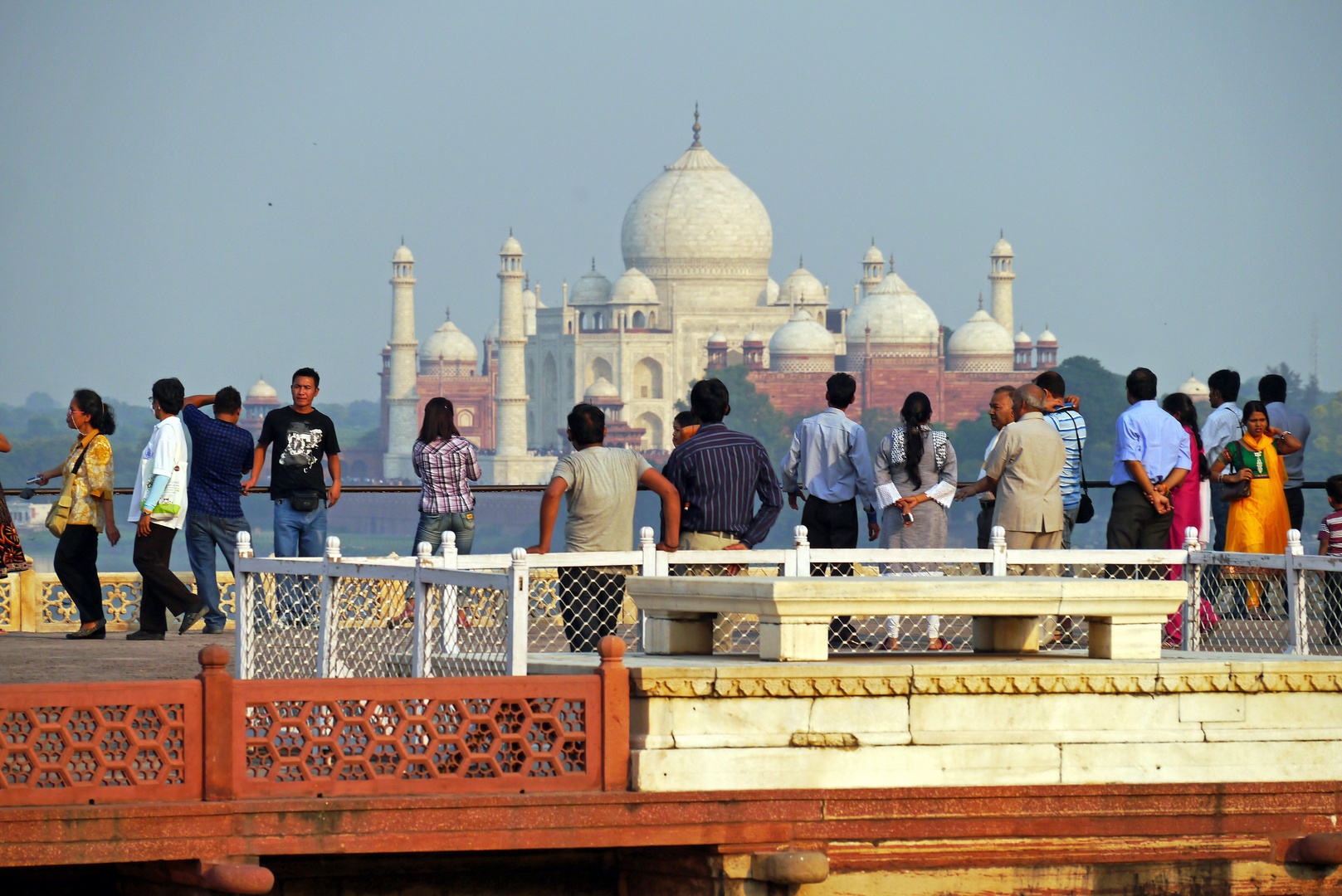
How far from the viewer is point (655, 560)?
4875 mm

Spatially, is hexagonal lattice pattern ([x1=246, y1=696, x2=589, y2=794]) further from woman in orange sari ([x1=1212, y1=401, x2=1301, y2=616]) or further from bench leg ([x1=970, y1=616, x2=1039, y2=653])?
woman in orange sari ([x1=1212, y1=401, x2=1301, y2=616])

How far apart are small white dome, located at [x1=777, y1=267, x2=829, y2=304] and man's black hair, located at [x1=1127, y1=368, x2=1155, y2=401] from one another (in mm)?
50967

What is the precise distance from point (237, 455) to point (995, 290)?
51914 millimetres

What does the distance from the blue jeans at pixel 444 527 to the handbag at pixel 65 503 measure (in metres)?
1.02

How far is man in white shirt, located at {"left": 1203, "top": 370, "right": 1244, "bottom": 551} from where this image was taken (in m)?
6.73

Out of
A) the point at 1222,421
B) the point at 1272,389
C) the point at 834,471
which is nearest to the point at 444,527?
the point at 834,471

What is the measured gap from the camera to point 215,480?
6352mm

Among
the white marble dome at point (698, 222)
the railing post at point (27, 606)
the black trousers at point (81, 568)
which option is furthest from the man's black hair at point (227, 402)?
the white marble dome at point (698, 222)

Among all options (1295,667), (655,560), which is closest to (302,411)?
(655,560)

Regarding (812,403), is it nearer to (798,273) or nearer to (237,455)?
(798,273)

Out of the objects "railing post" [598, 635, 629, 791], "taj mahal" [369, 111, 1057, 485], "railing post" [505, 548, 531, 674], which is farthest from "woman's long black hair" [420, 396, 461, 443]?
"taj mahal" [369, 111, 1057, 485]

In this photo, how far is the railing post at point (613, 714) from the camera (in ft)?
12.8

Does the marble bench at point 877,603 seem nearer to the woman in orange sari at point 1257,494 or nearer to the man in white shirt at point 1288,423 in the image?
the woman in orange sari at point 1257,494

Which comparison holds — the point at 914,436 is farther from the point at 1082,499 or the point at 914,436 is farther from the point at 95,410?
the point at 95,410
